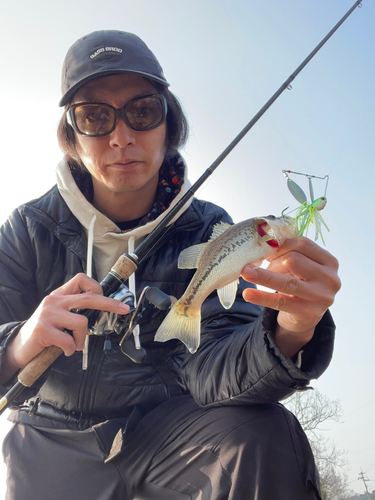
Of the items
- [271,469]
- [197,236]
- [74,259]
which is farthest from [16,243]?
[271,469]

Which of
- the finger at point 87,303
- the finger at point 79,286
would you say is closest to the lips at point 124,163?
the finger at point 79,286

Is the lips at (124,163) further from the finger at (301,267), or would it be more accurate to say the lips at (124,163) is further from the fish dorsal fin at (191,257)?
the finger at (301,267)

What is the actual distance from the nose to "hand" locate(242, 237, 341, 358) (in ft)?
5.29

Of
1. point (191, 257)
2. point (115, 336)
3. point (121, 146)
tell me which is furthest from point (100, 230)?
point (191, 257)

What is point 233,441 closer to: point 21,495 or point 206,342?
point 206,342

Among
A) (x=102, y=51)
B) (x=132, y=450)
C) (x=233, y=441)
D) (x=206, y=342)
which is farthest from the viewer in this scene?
(x=102, y=51)

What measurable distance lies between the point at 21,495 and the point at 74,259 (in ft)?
5.29

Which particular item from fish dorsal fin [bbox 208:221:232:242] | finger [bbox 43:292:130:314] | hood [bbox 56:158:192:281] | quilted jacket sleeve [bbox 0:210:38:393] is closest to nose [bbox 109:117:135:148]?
hood [bbox 56:158:192:281]

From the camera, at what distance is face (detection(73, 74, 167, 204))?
2.85 m

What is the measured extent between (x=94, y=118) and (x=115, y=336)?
1623 millimetres

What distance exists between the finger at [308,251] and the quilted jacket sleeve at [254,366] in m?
0.37

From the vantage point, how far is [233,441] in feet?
6.50

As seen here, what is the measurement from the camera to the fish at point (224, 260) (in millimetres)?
1564

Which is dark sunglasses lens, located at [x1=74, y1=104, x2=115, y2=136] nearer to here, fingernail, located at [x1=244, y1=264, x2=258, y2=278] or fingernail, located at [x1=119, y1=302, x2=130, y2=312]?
fingernail, located at [x1=119, y1=302, x2=130, y2=312]
